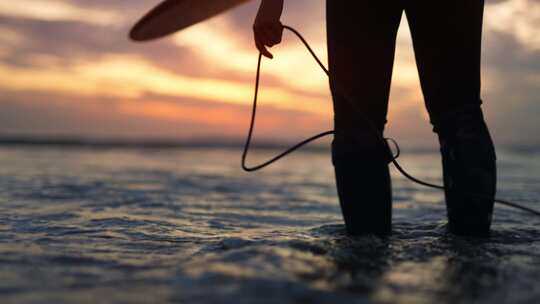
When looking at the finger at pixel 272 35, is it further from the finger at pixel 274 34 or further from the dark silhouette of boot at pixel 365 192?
the dark silhouette of boot at pixel 365 192

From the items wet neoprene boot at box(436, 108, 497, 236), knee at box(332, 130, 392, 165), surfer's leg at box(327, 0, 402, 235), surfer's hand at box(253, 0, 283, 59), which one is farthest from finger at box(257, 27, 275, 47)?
wet neoprene boot at box(436, 108, 497, 236)

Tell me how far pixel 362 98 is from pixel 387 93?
0.11 metres

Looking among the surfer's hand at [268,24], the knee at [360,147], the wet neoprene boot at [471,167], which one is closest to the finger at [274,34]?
the surfer's hand at [268,24]

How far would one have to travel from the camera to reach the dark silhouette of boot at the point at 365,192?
2.01m

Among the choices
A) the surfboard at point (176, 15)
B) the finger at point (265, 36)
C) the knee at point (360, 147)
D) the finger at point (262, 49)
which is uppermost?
the surfboard at point (176, 15)

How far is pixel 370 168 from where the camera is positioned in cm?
201

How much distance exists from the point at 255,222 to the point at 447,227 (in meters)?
1.03

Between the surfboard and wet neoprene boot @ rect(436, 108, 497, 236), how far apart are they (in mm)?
1133

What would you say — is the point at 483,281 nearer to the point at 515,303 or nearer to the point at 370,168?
the point at 515,303

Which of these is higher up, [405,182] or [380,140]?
[380,140]

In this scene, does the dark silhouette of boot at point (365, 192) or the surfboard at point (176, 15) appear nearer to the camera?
the dark silhouette of boot at point (365, 192)

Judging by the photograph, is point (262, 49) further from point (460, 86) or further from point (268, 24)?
point (460, 86)

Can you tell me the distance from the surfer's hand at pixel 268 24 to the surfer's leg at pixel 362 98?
22 cm

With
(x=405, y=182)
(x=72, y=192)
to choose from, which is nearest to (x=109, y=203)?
(x=72, y=192)
